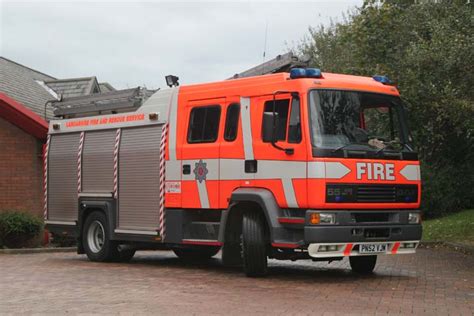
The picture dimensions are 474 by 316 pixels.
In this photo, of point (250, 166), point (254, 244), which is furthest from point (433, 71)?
point (254, 244)

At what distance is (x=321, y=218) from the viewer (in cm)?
1067

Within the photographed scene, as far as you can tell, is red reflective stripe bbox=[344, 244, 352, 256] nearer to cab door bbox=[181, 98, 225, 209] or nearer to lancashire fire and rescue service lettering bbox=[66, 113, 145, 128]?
cab door bbox=[181, 98, 225, 209]

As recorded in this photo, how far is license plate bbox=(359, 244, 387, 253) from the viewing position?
1105cm

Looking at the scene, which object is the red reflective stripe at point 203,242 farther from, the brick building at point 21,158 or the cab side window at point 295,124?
the brick building at point 21,158

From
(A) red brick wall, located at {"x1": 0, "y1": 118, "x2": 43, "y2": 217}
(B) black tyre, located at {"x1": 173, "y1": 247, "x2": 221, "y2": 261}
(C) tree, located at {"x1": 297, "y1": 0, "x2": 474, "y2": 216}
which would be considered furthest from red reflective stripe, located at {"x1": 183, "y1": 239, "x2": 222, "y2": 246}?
(A) red brick wall, located at {"x1": 0, "y1": 118, "x2": 43, "y2": 217}

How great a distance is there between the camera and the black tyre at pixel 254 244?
11297 mm

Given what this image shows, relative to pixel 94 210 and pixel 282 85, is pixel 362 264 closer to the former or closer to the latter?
pixel 282 85

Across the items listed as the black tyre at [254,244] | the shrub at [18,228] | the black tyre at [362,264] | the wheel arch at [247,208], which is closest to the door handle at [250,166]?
the wheel arch at [247,208]

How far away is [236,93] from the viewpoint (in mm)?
12000

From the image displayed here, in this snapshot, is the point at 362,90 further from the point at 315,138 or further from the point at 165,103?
the point at 165,103

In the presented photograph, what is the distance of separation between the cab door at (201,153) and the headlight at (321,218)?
202cm

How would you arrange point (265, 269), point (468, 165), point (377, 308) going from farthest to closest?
1. point (468, 165)
2. point (265, 269)
3. point (377, 308)

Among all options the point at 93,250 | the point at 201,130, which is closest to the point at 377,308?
the point at 201,130

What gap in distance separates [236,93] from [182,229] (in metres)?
2.51
